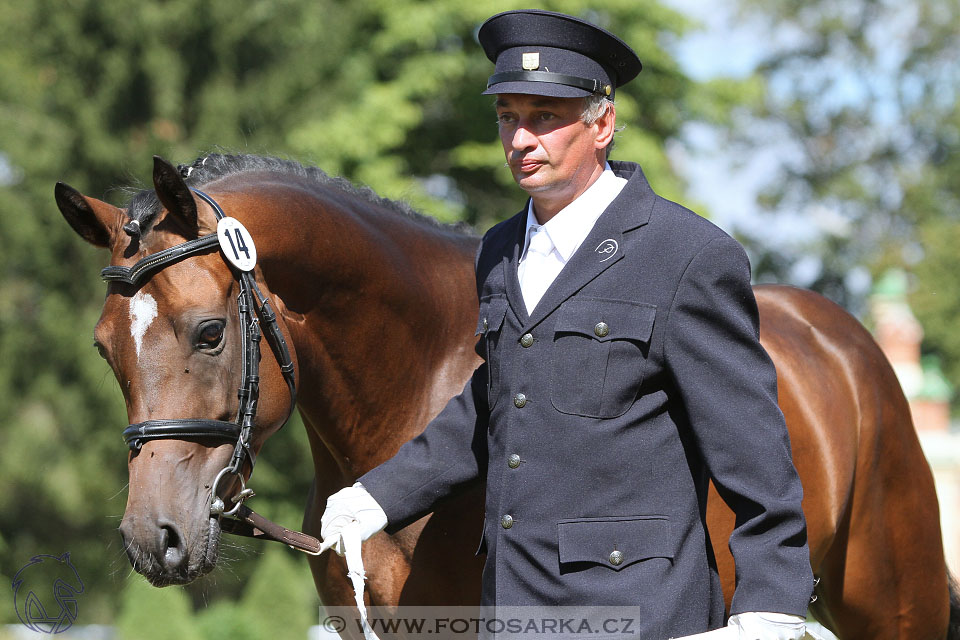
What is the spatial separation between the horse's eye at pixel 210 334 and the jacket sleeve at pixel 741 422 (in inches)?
42.1

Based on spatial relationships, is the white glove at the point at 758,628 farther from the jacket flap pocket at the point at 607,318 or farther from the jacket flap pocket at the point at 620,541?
the jacket flap pocket at the point at 607,318

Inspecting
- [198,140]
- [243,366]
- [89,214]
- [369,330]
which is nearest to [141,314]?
[243,366]

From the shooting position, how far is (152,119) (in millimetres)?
14742

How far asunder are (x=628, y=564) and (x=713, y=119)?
39.3ft

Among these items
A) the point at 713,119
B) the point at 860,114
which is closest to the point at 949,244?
the point at 860,114

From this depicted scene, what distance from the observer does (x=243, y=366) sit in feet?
8.36

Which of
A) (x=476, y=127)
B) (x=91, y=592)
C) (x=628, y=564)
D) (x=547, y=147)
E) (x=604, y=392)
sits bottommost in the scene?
(x=91, y=592)

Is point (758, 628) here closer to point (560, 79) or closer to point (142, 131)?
point (560, 79)

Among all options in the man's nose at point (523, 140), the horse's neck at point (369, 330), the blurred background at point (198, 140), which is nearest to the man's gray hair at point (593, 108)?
the man's nose at point (523, 140)

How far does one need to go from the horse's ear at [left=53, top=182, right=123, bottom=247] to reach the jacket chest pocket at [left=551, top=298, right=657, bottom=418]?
4.02ft

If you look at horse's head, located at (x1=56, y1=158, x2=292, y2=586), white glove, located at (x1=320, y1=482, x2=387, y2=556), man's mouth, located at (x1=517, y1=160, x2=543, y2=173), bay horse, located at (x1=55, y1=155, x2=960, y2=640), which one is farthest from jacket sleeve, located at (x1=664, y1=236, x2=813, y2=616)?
horse's head, located at (x1=56, y1=158, x2=292, y2=586)

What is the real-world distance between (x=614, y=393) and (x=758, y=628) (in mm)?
553

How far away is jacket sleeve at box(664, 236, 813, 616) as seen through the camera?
2.05m

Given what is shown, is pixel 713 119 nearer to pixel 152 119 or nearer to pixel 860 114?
pixel 152 119
